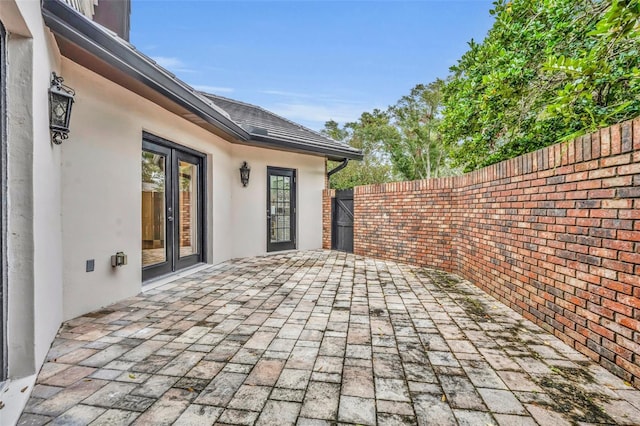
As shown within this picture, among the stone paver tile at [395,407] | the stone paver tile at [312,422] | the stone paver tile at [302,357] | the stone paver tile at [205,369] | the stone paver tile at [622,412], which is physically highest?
the stone paver tile at [622,412]

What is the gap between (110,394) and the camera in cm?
170

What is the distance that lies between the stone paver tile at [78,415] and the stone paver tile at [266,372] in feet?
2.52

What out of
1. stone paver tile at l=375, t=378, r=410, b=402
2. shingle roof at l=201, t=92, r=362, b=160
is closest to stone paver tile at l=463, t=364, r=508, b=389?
stone paver tile at l=375, t=378, r=410, b=402

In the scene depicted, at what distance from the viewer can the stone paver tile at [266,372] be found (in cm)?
184

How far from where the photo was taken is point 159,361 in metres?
2.08

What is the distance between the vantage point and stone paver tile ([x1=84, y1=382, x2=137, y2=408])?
163cm

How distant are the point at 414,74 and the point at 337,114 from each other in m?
4.87

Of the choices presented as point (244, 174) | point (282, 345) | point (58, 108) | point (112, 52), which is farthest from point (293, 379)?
point (244, 174)

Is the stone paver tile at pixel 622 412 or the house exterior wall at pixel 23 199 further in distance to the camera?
the house exterior wall at pixel 23 199

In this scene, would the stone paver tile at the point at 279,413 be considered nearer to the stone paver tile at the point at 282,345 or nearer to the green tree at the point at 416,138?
the stone paver tile at the point at 282,345

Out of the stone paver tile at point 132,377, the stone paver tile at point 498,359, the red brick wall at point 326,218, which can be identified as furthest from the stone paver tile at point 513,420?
the red brick wall at point 326,218

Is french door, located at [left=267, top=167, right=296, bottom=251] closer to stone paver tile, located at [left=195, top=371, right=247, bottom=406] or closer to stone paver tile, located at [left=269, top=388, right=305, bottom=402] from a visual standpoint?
stone paver tile, located at [left=195, top=371, right=247, bottom=406]

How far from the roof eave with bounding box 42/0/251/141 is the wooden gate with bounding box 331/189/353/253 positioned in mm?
4158

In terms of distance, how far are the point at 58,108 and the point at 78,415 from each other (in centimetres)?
225
